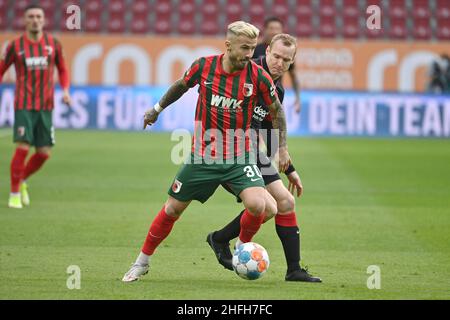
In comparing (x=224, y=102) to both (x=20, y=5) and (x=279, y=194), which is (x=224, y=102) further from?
(x=20, y=5)

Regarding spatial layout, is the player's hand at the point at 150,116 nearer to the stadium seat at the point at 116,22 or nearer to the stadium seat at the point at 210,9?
the stadium seat at the point at 116,22

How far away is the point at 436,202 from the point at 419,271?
4.29 meters

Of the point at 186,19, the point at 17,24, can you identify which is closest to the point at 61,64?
the point at 17,24

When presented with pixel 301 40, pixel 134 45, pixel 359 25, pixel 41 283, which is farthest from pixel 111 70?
pixel 41 283

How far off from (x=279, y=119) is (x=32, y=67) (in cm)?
468

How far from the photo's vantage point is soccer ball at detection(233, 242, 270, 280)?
625 centimetres

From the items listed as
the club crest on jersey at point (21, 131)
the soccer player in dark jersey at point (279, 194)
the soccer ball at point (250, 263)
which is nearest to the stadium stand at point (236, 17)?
the club crest on jersey at point (21, 131)

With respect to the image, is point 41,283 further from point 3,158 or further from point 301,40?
point 301,40

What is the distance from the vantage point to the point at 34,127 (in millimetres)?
10562

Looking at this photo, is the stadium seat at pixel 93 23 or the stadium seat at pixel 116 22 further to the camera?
the stadium seat at pixel 116 22

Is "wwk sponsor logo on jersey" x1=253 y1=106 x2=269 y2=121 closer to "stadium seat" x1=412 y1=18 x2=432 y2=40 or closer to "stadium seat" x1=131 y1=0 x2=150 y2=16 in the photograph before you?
"stadium seat" x1=131 y1=0 x2=150 y2=16

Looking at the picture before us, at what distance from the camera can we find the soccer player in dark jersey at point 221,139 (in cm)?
643

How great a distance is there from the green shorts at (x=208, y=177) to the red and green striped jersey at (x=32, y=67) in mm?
4422

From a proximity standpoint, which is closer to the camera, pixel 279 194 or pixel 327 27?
pixel 279 194
